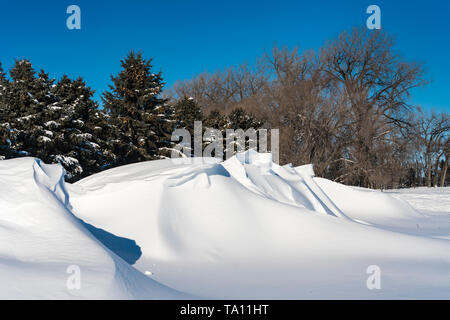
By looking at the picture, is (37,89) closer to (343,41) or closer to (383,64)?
(343,41)

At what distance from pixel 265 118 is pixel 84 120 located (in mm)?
10691

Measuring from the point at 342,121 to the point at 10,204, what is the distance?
19.3 meters

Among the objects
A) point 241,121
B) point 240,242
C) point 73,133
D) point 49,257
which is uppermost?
point 241,121

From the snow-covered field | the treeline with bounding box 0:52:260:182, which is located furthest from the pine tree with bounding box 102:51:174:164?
the snow-covered field

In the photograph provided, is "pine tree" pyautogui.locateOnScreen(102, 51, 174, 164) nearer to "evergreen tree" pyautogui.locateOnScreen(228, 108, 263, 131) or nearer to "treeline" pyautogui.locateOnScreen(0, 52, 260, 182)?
"treeline" pyautogui.locateOnScreen(0, 52, 260, 182)

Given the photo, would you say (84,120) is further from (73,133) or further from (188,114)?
(188,114)

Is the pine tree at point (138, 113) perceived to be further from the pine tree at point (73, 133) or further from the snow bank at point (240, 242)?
the snow bank at point (240, 242)

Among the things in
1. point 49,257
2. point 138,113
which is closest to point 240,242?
point 49,257

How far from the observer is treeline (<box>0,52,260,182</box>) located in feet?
46.0

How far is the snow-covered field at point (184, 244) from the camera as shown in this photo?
2.85 meters

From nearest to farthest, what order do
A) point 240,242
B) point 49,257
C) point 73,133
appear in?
point 49,257 → point 240,242 → point 73,133

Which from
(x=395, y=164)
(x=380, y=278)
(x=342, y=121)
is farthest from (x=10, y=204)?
(x=395, y=164)

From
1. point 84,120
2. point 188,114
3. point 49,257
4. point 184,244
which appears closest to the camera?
point 49,257

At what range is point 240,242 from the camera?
15.3 feet
